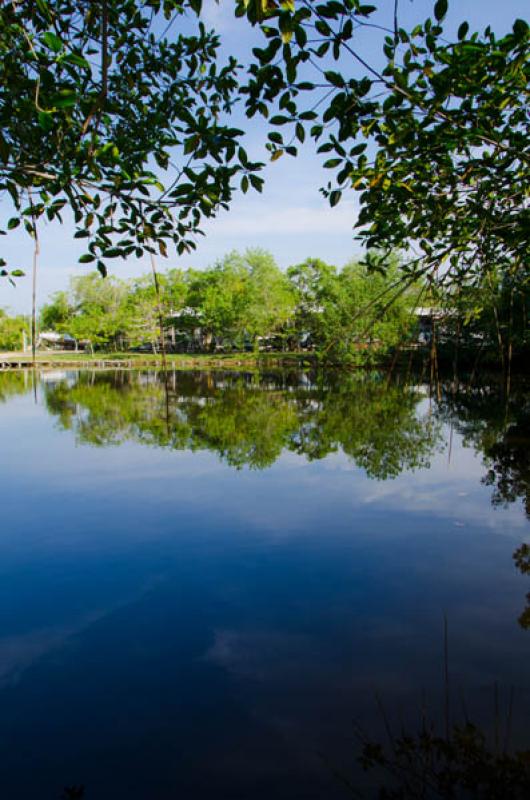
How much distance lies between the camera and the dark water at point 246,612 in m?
4.97

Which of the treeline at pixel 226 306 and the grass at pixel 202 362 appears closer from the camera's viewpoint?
the treeline at pixel 226 306

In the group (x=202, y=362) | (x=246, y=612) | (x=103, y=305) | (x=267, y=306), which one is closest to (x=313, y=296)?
(x=267, y=306)

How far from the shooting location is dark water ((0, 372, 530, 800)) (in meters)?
4.97

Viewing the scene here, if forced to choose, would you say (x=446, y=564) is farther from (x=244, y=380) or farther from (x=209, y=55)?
(x=244, y=380)

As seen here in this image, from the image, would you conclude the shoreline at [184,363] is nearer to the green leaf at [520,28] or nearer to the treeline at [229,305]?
the treeline at [229,305]

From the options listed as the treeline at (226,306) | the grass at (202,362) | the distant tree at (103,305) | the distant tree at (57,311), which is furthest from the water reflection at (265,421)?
the distant tree at (57,311)

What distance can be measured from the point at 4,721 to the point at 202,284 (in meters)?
83.0

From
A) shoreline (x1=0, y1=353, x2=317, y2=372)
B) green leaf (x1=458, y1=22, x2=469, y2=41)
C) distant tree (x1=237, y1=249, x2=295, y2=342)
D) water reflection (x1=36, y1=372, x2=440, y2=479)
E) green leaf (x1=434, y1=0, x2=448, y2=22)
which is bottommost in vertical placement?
water reflection (x1=36, y1=372, x2=440, y2=479)

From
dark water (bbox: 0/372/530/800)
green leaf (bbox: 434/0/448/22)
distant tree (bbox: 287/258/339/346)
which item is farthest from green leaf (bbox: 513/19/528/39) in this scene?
distant tree (bbox: 287/258/339/346)

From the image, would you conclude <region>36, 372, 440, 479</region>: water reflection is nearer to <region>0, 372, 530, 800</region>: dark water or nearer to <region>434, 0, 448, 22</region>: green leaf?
<region>0, 372, 530, 800</region>: dark water

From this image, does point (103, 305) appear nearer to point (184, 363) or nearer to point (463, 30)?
point (184, 363)

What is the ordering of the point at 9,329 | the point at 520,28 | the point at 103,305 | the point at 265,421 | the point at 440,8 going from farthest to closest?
the point at 103,305
the point at 9,329
the point at 265,421
the point at 520,28
the point at 440,8

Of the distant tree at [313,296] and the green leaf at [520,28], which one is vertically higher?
Answer: the distant tree at [313,296]

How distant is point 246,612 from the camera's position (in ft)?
24.5
